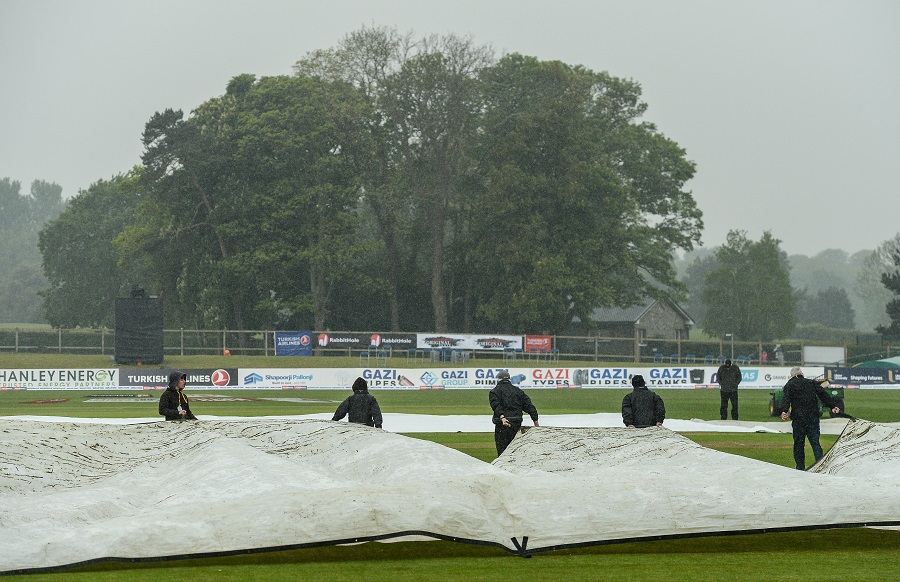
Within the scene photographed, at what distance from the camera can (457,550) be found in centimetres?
1145

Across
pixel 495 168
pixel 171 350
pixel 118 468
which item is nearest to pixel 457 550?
pixel 118 468

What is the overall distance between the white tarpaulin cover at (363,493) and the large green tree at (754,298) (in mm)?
96981

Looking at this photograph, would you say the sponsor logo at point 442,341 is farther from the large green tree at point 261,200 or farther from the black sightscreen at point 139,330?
the black sightscreen at point 139,330

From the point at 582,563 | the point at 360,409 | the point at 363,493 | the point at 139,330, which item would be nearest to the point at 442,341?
the point at 139,330

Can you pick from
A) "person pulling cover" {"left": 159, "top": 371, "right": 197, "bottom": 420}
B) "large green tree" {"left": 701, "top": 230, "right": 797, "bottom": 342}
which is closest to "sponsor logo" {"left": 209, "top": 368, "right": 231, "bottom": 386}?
"person pulling cover" {"left": 159, "top": 371, "right": 197, "bottom": 420}

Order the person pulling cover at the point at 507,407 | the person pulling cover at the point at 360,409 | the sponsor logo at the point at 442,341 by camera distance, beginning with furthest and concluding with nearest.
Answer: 1. the sponsor logo at the point at 442,341
2. the person pulling cover at the point at 507,407
3. the person pulling cover at the point at 360,409

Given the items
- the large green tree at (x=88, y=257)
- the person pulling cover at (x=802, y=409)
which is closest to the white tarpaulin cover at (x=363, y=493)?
the person pulling cover at (x=802, y=409)

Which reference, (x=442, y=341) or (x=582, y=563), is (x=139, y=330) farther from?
(x=582, y=563)

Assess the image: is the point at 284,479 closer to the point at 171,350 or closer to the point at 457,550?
the point at 457,550

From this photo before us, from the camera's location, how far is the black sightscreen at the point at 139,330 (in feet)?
152

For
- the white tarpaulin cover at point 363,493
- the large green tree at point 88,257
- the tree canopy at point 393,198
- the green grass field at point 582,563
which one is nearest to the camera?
the green grass field at point 582,563

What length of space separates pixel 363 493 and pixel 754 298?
102240 mm

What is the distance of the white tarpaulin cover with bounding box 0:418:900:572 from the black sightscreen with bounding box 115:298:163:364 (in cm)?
3233

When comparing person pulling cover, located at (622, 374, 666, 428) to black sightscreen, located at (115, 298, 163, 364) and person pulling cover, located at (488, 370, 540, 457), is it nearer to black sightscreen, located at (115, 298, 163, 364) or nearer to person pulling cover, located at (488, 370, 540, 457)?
person pulling cover, located at (488, 370, 540, 457)
